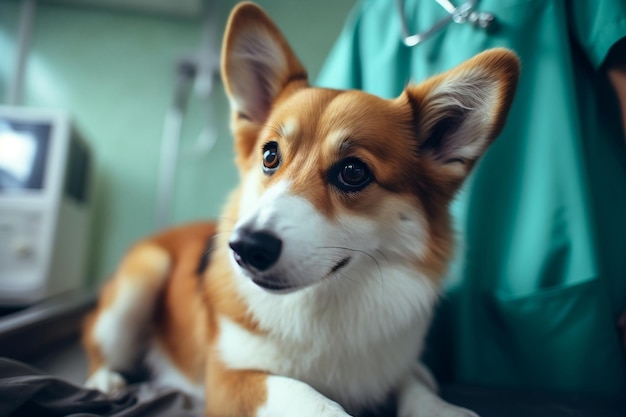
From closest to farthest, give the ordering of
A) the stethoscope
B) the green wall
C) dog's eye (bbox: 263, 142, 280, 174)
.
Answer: dog's eye (bbox: 263, 142, 280, 174), the stethoscope, the green wall

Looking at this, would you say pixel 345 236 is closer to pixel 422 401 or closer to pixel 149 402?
pixel 422 401

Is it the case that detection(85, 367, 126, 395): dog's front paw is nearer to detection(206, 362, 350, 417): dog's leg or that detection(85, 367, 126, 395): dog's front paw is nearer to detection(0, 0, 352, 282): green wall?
detection(206, 362, 350, 417): dog's leg

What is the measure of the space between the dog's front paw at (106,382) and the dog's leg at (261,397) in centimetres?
32

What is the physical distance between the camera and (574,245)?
856 millimetres

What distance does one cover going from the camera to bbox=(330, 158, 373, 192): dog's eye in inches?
28.1

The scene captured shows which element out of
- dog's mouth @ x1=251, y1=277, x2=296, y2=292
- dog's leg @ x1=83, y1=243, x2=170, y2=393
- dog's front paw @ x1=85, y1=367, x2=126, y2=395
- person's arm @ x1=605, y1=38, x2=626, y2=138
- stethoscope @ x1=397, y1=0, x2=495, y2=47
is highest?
stethoscope @ x1=397, y1=0, x2=495, y2=47

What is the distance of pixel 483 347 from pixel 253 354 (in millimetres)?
562

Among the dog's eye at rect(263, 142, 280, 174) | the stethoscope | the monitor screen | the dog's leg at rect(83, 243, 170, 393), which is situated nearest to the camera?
the dog's eye at rect(263, 142, 280, 174)

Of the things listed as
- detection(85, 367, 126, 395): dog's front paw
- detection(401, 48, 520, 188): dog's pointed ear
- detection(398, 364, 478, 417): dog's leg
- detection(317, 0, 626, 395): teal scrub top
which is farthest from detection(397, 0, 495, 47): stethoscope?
detection(85, 367, 126, 395): dog's front paw

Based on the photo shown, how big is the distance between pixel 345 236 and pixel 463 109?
1.10ft

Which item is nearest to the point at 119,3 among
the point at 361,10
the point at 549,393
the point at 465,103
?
the point at 361,10

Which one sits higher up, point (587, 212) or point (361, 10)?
point (361, 10)

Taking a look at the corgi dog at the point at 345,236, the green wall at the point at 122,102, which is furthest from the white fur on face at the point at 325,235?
the green wall at the point at 122,102

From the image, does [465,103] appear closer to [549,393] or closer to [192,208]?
[549,393]
